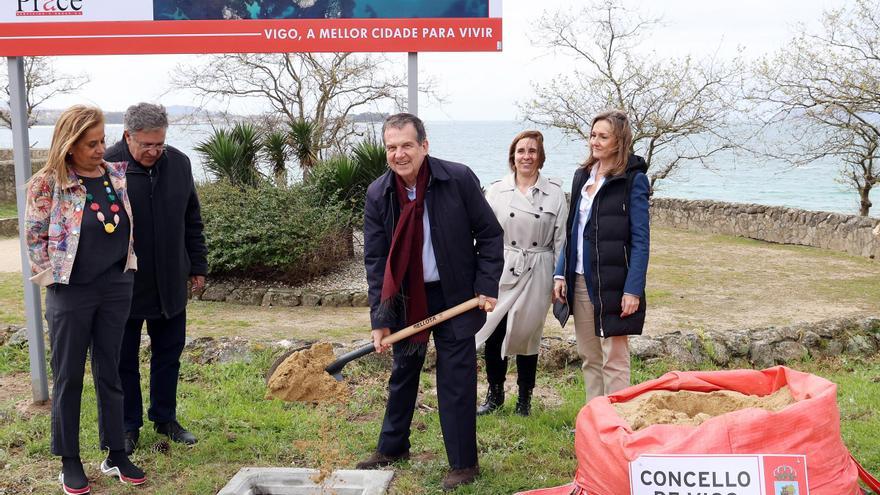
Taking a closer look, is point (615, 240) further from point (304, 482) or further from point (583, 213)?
point (304, 482)

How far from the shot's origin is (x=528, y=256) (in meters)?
5.03

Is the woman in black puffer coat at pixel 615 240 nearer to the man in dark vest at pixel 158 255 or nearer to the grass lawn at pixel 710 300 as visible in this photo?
the man in dark vest at pixel 158 255

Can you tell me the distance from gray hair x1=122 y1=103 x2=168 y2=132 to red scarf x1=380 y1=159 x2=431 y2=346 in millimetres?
1261

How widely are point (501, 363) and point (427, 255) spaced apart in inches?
55.7

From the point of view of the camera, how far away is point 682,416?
3684mm

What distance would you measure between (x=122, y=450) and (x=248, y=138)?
7441 mm

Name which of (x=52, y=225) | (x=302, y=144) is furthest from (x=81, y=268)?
(x=302, y=144)

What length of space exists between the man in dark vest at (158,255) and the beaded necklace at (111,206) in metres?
0.29

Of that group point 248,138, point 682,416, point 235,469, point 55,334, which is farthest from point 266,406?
point 248,138

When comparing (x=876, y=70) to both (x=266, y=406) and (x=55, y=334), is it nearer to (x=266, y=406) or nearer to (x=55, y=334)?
(x=266, y=406)

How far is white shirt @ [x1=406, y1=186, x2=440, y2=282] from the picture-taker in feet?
13.5

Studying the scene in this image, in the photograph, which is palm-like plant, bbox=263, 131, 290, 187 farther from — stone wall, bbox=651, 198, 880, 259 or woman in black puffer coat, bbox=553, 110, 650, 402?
stone wall, bbox=651, 198, 880, 259

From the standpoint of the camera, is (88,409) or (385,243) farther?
(88,409)

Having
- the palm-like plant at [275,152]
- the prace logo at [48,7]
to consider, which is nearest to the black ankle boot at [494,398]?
the prace logo at [48,7]
